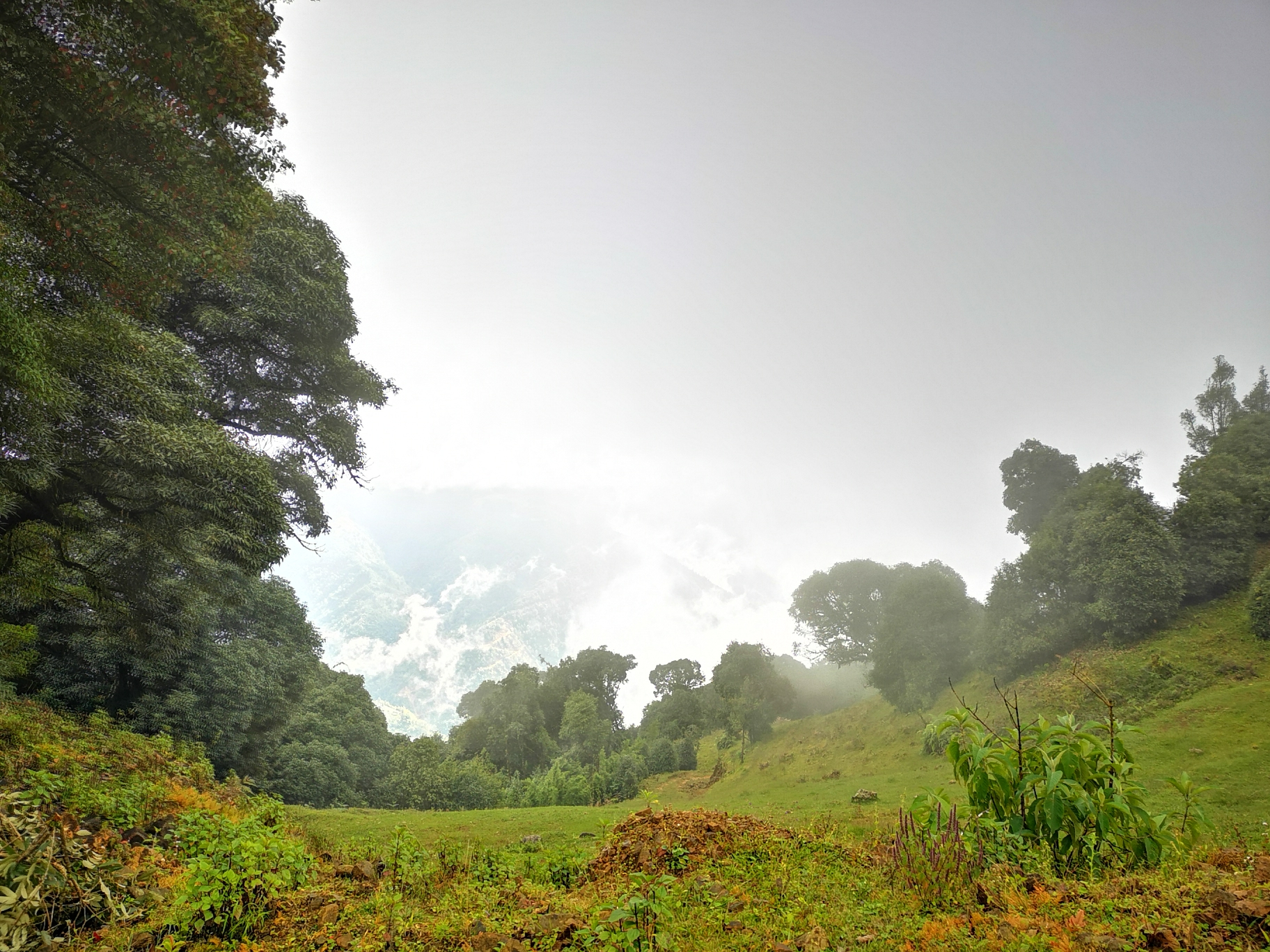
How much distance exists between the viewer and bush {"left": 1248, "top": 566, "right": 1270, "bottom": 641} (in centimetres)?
1805

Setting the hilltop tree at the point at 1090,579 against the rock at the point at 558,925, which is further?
the hilltop tree at the point at 1090,579

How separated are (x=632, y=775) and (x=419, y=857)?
77.7 feet

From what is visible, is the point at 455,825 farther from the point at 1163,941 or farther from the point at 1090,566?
the point at 1090,566

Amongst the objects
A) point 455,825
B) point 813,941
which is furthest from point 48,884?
point 455,825

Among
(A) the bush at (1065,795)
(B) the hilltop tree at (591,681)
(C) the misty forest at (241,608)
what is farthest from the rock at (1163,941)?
(B) the hilltop tree at (591,681)

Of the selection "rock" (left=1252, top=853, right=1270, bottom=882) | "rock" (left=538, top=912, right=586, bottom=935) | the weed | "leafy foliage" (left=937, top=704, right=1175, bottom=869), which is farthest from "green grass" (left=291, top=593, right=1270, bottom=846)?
"rock" (left=1252, top=853, right=1270, bottom=882)

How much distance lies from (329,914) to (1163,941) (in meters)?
6.14

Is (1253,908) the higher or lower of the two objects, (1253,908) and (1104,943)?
the higher

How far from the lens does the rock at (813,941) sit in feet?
12.0

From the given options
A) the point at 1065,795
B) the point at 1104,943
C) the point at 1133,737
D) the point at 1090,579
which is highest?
the point at 1090,579

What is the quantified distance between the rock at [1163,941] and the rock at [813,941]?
1894 mm

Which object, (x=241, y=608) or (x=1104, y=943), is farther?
(x=241, y=608)

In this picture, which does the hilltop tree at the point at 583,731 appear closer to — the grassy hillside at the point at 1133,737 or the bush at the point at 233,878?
the grassy hillside at the point at 1133,737

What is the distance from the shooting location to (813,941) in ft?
12.4
